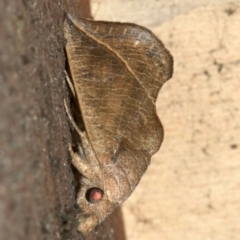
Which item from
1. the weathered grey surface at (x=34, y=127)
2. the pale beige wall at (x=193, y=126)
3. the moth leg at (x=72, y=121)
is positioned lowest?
the pale beige wall at (x=193, y=126)

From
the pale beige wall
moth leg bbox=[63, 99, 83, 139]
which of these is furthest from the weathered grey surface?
the pale beige wall

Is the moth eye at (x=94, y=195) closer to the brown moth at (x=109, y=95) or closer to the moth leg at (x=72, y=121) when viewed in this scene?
the brown moth at (x=109, y=95)

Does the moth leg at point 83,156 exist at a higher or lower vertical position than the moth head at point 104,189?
higher

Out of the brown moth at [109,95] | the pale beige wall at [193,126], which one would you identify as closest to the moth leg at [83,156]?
the brown moth at [109,95]

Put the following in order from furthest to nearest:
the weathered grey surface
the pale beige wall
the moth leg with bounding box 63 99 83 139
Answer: the pale beige wall → the moth leg with bounding box 63 99 83 139 → the weathered grey surface

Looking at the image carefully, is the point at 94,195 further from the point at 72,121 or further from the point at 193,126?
the point at 193,126

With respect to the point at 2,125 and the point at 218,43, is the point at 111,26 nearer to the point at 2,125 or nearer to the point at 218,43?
the point at 2,125

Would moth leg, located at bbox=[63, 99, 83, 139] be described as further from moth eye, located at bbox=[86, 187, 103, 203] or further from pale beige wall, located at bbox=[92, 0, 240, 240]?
pale beige wall, located at bbox=[92, 0, 240, 240]

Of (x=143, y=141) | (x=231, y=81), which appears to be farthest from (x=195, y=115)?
(x=143, y=141)
